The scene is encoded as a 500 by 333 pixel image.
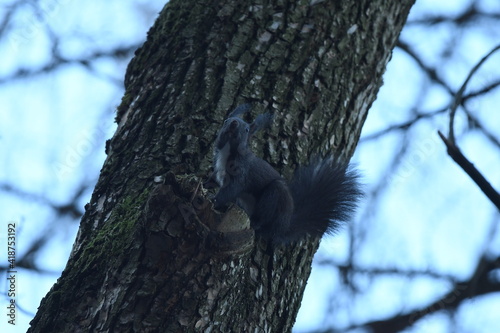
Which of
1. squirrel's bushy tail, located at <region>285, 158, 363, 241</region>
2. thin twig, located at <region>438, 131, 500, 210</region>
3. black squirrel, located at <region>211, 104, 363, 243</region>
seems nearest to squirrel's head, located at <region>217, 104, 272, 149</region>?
black squirrel, located at <region>211, 104, 363, 243</region>

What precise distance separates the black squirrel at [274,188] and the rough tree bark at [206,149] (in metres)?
0.06

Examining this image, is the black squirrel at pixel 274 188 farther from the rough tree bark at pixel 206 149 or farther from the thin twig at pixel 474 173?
the thin twig at pixel 474 173

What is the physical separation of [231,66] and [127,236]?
995 millimetres

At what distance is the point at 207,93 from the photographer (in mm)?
2697

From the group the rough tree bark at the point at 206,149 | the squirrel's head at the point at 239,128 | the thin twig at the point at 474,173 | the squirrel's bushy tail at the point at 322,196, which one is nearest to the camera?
the thin twig at the point at 474,173

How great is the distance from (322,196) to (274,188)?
0.28 meters

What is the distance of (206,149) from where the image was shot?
8.40 ft

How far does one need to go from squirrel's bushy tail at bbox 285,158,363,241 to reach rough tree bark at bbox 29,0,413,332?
7 centimetres

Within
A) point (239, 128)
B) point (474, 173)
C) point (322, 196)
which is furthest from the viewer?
point (322, 196)

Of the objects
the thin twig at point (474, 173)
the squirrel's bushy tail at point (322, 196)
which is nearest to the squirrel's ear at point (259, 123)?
the squirrel's bushy tail at point (322, 196)

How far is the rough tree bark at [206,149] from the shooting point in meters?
1.92

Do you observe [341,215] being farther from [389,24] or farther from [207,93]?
[389,24]

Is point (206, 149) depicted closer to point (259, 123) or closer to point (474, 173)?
point (259, 123)

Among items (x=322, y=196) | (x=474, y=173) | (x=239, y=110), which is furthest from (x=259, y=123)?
(x=474, y=173)
